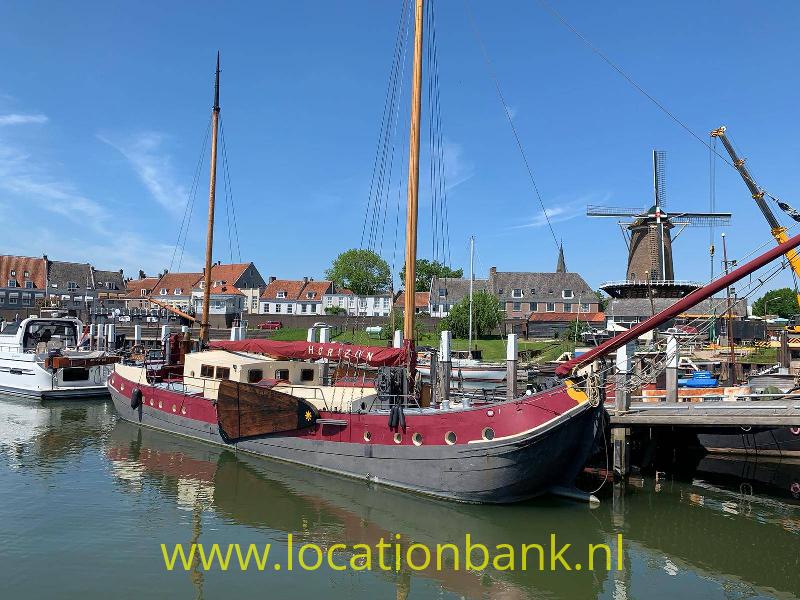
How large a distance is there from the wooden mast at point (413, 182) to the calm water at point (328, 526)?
5.77 m

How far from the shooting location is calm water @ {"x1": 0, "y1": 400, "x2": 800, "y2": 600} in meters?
11.8

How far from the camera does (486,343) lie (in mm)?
66375

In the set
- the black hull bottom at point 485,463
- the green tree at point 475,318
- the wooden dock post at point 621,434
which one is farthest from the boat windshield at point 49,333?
the wooden dock post at point 621,434

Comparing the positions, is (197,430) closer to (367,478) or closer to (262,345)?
(262,345)

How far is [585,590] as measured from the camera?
39.1 feet

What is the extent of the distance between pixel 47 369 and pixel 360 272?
72.7 meters

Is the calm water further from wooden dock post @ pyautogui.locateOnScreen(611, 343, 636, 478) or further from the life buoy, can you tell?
the life buoy

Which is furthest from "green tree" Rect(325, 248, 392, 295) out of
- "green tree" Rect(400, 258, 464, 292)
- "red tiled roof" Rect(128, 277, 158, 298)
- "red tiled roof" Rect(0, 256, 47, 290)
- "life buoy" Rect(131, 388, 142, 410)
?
"life buoy" Rect(131, 388, 142, 410)

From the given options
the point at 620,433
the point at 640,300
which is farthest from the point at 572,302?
the point at 620,433

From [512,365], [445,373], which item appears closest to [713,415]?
[512,365]

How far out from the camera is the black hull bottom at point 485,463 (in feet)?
49.8

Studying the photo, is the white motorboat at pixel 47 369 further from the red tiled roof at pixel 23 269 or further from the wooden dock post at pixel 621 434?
the red tiled roof at pixel 23 269

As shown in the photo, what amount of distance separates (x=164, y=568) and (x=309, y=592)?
3.08 m

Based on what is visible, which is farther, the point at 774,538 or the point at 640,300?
the point at 640,300
